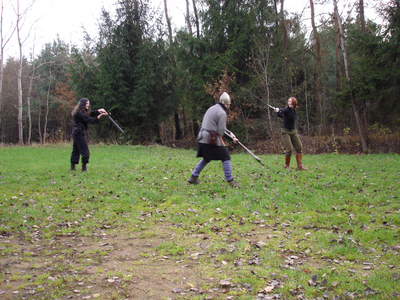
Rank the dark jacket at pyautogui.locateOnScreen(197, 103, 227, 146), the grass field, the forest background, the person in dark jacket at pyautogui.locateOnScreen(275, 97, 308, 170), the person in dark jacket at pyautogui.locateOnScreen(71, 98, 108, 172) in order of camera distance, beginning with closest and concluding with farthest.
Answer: the grass field
the dark jacket at pyautogui.locateOnScreen(197, 103, 227, 146)
the person in dark jacket at pyautogui.locateOnScreen(71, 98, 108, 172)
the person in dark jacket at pyautogui.locateOnScreen(275, 97, 308, 170)
the forest background

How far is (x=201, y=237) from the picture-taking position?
5719 millimetres

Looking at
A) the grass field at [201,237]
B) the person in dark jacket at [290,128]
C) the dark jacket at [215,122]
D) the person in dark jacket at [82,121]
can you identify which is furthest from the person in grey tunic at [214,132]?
the person in dark jacket at [82,121]

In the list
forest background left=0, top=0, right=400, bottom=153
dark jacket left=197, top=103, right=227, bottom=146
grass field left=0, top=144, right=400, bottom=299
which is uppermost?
forest background left=0, top=0, right=400, bottom=153

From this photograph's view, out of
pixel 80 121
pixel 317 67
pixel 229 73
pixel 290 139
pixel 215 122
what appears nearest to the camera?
pixel 215 122

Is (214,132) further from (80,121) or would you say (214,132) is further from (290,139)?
(80,121)

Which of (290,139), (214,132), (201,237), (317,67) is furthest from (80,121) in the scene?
(317,67)

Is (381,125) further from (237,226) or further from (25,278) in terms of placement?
(25,278)

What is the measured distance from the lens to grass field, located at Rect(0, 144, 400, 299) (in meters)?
3.97

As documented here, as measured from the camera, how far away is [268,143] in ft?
68.2

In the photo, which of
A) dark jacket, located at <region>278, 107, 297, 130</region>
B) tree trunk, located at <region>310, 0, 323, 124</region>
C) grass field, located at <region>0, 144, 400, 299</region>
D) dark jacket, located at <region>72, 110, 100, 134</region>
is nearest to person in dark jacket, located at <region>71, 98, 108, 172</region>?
dark jacket, located at <region>72, 110, 100, 134</region>

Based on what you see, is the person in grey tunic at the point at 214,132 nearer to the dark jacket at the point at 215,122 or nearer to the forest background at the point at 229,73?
the dark jacket at the point at 215,122

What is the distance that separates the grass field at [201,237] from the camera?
156 inches

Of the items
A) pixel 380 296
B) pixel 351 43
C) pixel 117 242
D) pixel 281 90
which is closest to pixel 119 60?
pixel 281 90

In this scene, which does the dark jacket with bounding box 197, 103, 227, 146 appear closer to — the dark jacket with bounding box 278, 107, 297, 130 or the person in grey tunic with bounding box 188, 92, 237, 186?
the person in grey tunic with bounding box 188, 92, 237, 186
